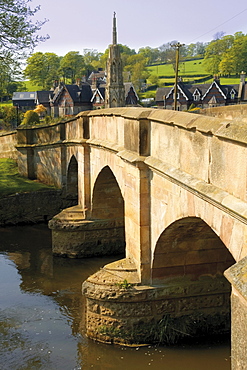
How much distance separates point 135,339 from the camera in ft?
38.2

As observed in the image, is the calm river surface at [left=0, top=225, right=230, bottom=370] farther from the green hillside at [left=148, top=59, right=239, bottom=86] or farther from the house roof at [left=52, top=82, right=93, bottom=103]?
the green hillside at [left=148, top=59, right=239, bottom=86]

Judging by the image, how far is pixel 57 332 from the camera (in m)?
12.6

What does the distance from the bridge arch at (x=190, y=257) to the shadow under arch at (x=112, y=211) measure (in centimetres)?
684

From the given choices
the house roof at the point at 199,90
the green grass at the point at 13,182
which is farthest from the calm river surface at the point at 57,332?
the house roof at the point at 199,90

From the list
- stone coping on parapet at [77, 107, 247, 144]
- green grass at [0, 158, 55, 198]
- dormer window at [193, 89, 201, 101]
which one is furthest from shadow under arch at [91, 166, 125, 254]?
dormer window at [193, 89, 201, 101]

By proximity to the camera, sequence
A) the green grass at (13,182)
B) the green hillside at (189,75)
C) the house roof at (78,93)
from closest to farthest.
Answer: the green grass at (13,182) < the house roof at (78,93) < the green hillside at (189,75)

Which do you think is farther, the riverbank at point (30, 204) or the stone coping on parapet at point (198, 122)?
the riverbank at point (30, 204)

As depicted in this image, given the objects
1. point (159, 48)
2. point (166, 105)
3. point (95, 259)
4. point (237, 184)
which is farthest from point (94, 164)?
point (159, 48)

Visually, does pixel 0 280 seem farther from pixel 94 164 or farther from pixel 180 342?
pixel 180 342

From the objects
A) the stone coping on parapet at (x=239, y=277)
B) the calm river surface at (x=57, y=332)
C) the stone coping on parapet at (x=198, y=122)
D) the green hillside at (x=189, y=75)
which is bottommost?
the calm river surface at (x=57, y=332)

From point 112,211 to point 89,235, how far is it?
1.11 m

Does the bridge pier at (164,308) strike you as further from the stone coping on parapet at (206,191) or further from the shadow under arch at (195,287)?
the stone coping on parapet at (206,191)

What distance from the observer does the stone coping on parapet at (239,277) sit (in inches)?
233

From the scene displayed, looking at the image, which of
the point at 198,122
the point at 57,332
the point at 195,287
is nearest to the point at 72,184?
the point at 57,332
